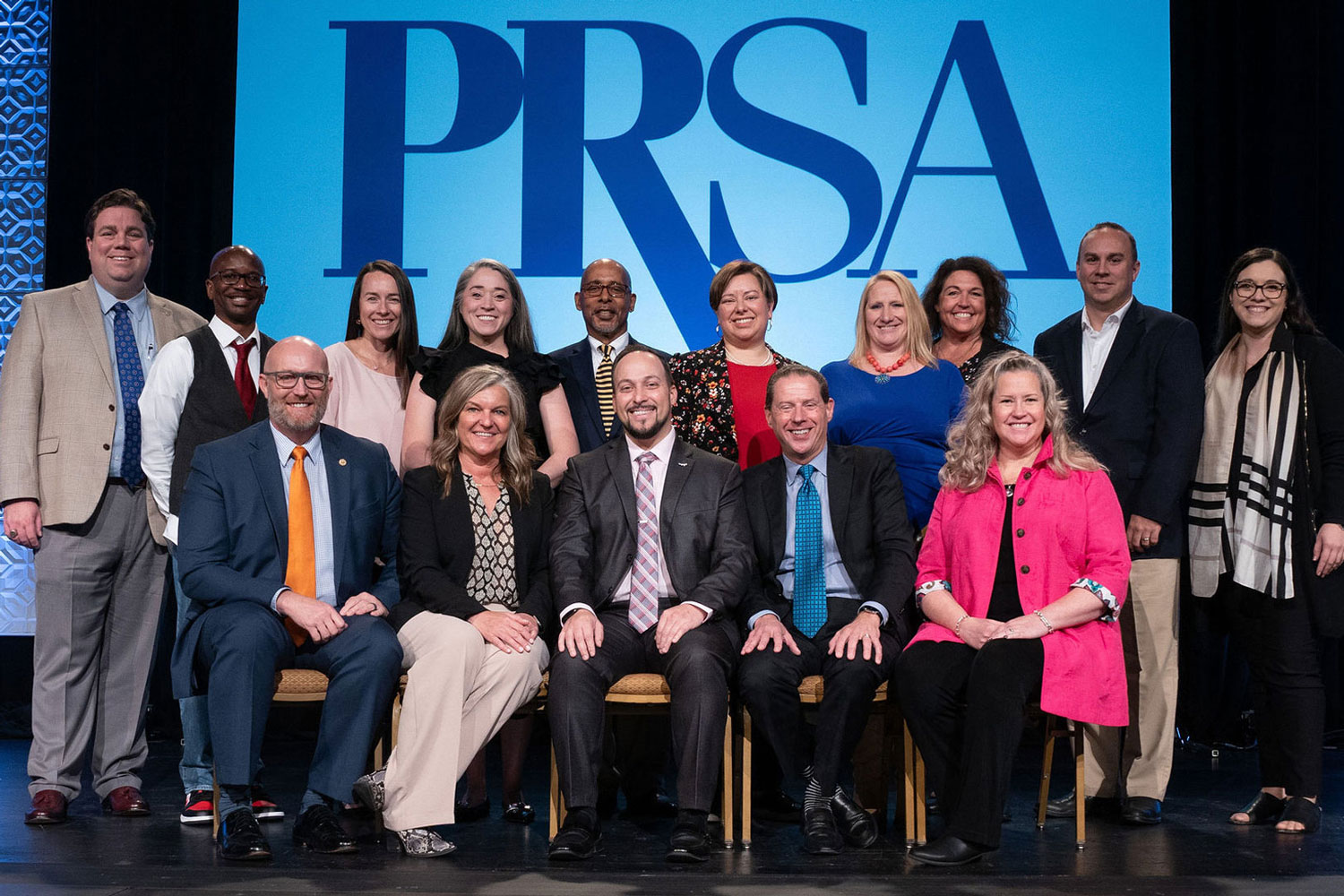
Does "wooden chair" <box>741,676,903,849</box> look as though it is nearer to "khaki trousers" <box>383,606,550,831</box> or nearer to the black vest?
"khaki trousers" <box>383,606,550,831</box>

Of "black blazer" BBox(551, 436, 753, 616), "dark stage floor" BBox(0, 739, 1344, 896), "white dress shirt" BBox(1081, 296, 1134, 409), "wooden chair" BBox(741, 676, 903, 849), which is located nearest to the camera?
"dark stage floor" BBox(0, 739, 1344, 896)

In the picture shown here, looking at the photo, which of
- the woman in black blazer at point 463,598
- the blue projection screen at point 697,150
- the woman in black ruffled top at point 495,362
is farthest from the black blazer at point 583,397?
the blue projection screen at point 697,150

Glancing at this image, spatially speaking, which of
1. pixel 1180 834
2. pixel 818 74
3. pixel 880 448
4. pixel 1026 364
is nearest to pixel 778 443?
pixel 880 448

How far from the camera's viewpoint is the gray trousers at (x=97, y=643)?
361cm

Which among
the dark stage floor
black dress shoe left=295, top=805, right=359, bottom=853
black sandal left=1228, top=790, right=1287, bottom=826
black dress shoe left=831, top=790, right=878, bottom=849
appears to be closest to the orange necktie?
black dress shoe left=295, top=805, right=359, bottom=853

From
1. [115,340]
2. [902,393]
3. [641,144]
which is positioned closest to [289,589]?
[115,340]

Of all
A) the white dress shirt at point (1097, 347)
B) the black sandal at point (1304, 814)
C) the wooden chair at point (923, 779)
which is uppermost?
the white dress shirt at point (1097, 347)

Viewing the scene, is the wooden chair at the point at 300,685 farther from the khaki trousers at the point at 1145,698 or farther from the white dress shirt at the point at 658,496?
the khaki trousers at the point at 1145,698

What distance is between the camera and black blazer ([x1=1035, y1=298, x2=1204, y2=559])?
12.0ft

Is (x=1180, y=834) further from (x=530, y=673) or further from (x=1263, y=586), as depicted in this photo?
(x=530, y=673)

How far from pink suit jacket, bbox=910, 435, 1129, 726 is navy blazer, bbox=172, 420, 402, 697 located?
1594 mm

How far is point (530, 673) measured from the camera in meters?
3.27

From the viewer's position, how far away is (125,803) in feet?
11.7

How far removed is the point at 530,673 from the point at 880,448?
1.23 meters
